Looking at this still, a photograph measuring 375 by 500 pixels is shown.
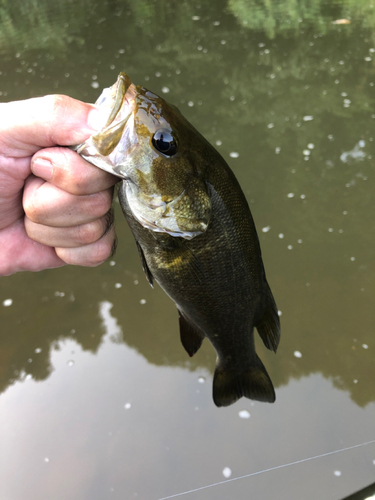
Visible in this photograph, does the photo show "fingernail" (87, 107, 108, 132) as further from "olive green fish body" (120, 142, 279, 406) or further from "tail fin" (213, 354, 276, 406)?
"tail fin" (213, 354, 276, 406)

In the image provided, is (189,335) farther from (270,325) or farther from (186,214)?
(186,214)

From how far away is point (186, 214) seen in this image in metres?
1.12

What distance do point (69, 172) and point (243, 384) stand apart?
117 centimetres

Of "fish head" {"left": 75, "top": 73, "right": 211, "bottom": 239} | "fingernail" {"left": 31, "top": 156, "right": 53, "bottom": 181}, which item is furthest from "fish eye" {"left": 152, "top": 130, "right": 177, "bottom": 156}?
"fingernail" {"left": 31, "top": 156, "right": 53, "bottom": 181}

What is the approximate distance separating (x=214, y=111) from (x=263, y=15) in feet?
13.7

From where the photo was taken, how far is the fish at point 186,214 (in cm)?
100

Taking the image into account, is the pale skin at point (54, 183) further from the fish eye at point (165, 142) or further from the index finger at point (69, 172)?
the fish eye at point (165, 142)

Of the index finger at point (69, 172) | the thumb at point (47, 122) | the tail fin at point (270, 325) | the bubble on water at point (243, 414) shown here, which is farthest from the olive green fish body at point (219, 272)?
the bubble on water at point (243, 414)

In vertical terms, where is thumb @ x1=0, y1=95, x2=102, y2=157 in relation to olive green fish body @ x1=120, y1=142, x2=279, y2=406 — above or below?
above

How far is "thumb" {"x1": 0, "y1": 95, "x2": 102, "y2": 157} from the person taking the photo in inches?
41.6

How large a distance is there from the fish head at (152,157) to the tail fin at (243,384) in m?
0.79

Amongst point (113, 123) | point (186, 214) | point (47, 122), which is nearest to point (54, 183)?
point (47, 122)

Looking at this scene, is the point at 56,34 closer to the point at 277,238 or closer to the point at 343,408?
the point at 277,238

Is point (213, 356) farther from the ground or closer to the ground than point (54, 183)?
closer to the ground
